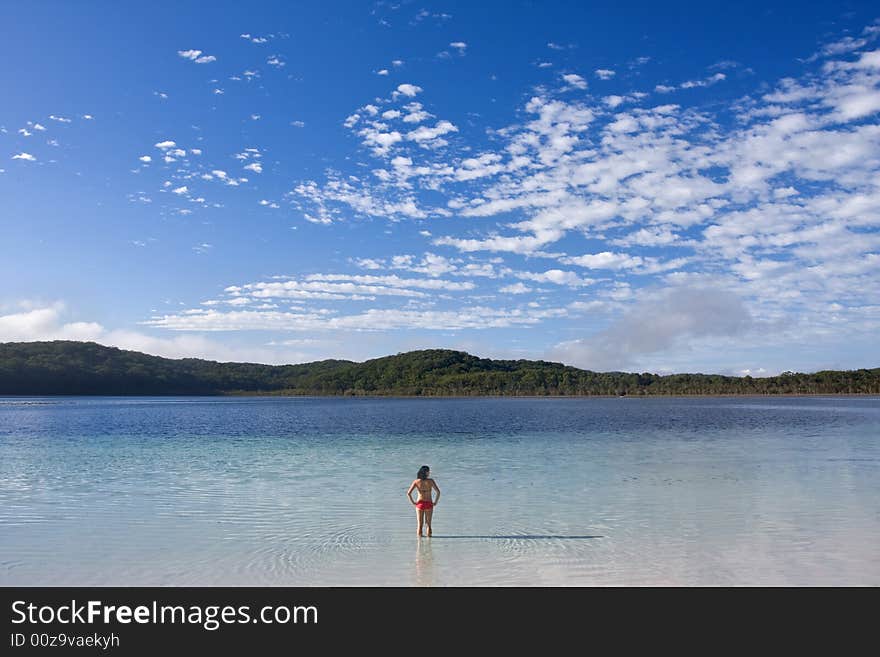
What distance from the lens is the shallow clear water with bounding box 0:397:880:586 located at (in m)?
10.5

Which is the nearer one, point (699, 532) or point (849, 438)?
point (699, 532)

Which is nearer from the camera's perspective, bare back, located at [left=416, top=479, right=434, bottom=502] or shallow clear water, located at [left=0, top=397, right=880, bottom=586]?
shallow clear water, located at [left=0, top=397, right=880, bottom=586]

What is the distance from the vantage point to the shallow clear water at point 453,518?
10547mm

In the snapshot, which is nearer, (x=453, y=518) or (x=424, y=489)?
(x=424, y=489)

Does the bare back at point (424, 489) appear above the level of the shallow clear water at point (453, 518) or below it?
above

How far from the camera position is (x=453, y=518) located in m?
14.9

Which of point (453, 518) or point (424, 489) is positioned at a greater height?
point (424, 489)

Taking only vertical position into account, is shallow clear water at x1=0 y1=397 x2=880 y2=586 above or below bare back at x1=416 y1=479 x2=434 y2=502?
below

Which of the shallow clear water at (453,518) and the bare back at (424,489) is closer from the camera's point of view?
the shallow clear water at (453,518)
